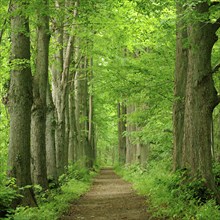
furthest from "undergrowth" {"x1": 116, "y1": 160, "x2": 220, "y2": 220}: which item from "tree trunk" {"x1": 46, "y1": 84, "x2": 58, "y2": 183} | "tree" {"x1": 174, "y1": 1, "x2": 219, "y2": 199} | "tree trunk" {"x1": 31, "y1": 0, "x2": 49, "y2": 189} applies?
"tree trunk" {"x1": 46, "y1": 84, "x2": 58, "y2": 183}

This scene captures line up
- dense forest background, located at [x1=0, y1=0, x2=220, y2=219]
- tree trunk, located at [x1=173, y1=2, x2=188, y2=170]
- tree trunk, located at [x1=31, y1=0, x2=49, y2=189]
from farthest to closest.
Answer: tree trunk, located at [x1=173, y1=2, x2=188, y2=170] → tree trunk, located at [x1=31, y1=0, x2=49, y2=189] → dense forest background, located at [x1=0, y1=0, x2=220, y2=219]

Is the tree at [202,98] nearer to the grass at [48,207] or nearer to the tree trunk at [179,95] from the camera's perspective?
the tree trunk at [179,95]

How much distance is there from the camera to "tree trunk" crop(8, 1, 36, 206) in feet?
31.9

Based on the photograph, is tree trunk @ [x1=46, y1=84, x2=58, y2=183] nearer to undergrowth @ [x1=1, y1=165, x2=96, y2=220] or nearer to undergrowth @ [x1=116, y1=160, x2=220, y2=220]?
undergrowth @ [x1=1, y1=165, x2=96, y2=220]

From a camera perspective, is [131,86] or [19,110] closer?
[19,110]

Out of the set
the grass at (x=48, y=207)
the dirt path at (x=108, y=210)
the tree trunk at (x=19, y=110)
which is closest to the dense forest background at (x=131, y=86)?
the tree trunk at (x=19, y=110)

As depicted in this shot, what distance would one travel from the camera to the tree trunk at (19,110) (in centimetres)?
973

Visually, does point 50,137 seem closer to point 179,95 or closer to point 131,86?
point 131,86

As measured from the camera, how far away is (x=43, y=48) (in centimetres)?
1234

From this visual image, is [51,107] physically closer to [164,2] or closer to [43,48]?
[43,48]

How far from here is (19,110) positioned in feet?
32.1

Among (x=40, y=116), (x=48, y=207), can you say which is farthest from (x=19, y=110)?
(x=48, y=207)

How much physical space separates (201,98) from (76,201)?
20.9 feet

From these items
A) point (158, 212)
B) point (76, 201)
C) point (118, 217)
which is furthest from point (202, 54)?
point (76, 201)
